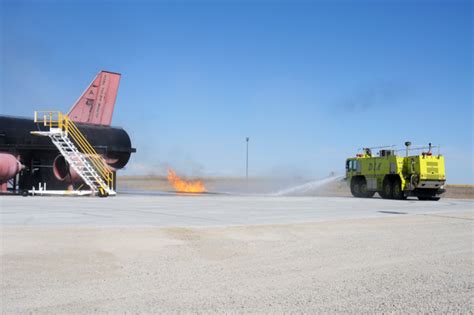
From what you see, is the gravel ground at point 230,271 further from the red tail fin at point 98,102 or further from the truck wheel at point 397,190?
the red tail fin at point 98,102

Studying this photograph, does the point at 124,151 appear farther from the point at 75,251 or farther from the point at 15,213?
the point at 75,251

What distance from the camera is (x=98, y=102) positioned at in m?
32.2

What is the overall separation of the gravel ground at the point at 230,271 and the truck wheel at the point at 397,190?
18.2 m

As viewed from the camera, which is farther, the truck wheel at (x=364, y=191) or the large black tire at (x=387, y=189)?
the truck wheel at (x=364, y=191)

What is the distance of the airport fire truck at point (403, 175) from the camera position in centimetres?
2845

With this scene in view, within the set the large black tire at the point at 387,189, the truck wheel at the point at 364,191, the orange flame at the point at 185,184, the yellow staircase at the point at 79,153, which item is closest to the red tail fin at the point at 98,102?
the yellow staircase at the point at 79,153

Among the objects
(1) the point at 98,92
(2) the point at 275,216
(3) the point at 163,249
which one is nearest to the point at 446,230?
(2) the point at 275,216

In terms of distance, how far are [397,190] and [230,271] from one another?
80.4 feet

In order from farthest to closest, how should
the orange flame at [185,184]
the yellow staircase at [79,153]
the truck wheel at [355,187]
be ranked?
the orange flame at [185,184], the truck wheel at [355,187], the yellow staircase at [79,153]

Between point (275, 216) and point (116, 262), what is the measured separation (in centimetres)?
881

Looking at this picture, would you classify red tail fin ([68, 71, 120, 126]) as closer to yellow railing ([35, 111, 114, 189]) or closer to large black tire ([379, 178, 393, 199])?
yellow railing ([35, 111, 114, 189])

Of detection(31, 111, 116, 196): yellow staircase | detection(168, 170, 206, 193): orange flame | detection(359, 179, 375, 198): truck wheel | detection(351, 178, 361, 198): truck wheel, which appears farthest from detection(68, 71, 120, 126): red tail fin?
detection(359, 179, 375, 198): truck wheel

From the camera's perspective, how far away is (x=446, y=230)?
1293 centimetres

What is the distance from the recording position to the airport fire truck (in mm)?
28453
